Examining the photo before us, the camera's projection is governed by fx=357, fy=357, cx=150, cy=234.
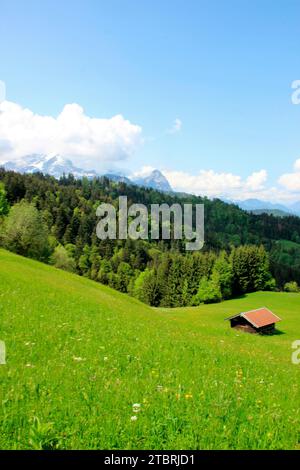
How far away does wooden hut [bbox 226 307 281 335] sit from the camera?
6812 cm

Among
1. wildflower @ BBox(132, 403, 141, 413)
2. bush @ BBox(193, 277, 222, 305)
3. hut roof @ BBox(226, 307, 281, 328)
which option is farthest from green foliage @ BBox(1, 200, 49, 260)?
bush @ BBox(193, 277, 222, 305)

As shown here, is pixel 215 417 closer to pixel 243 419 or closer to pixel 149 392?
pixel 243 419

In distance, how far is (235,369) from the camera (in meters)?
12.4

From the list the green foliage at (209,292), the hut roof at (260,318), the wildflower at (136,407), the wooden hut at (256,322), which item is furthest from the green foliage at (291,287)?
the wildflower at (136,407)

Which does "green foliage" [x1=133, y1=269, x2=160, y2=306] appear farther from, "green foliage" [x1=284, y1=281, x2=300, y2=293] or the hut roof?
the hut roof

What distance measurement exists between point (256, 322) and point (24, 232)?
52178mm

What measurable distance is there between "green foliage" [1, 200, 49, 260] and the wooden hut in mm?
46792

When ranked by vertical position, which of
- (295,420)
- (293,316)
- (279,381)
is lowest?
(293,316)

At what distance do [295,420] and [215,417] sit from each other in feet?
5.94

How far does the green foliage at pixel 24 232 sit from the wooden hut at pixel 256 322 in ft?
154

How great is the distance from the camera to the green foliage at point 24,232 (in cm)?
7894

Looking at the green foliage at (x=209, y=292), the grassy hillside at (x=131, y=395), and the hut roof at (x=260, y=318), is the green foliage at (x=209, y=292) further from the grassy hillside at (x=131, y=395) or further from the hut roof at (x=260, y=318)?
the grassy hillside at (x=131, y=395)

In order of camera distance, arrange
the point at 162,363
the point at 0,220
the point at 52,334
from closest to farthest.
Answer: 1. the point at 162,363
2. the point at 52,334
3. the point at 0,220
